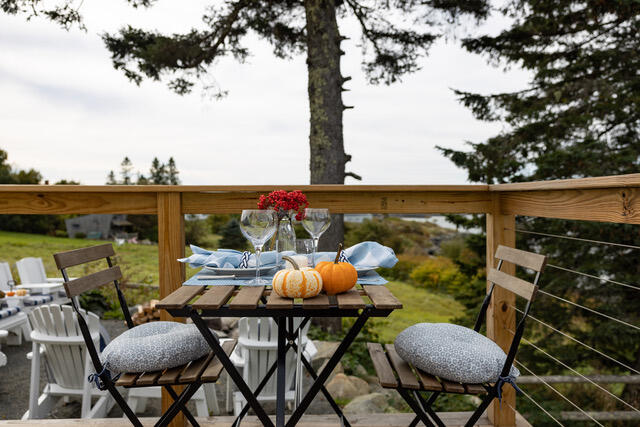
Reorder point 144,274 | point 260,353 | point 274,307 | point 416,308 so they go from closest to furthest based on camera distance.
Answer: point 274,307 → point 260,353 → point 416,308 → point 144,274

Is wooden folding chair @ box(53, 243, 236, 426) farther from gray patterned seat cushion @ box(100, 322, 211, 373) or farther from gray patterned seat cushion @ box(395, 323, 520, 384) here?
gray patterned seat cushion @ box(395, 323, 520, 384)

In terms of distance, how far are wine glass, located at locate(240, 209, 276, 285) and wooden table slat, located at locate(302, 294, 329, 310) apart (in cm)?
22

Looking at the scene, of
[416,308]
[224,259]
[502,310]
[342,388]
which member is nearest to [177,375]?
[224,259]

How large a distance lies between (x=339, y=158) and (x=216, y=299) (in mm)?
4589

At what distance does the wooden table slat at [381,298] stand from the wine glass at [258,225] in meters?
0.35

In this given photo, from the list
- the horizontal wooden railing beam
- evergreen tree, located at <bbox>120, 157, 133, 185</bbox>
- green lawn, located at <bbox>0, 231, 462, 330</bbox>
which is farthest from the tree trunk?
evergreen tree, located at <bbox>120, 157, 133, 185</bbox>

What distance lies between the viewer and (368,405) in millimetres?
3023

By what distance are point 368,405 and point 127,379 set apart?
6.45 feet

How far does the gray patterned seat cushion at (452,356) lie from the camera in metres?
1.44

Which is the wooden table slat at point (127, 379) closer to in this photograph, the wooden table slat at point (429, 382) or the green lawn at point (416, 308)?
the wooden table slat at point (429, 382)

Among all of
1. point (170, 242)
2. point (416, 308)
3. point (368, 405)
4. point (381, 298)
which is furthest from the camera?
point (416, 308)

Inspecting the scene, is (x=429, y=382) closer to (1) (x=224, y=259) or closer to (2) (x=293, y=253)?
(2) (x=293, y=253)

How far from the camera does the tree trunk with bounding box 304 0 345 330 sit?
5715 mm

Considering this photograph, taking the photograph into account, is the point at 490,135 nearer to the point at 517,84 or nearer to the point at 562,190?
the point at 517,84
